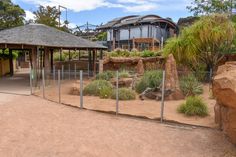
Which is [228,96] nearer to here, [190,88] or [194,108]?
[194,108]

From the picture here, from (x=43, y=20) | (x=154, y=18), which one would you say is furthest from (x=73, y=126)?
(x=43, y=20)

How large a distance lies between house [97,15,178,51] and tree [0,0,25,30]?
35.1 feet

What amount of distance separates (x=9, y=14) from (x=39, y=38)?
60.4ft

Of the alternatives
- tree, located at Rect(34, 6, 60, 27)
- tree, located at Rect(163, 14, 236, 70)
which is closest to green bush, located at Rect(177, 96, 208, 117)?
tree, located at Rect(163, 14, 236, 70)

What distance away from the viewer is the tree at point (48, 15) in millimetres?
37994

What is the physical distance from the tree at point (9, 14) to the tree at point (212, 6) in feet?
67.6

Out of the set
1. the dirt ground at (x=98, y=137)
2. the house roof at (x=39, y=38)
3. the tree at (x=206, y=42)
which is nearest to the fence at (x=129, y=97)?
the dirt ground at (x=98, y=137)

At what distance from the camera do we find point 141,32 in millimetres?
34094

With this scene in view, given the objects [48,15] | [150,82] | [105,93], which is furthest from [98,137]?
[48,15]

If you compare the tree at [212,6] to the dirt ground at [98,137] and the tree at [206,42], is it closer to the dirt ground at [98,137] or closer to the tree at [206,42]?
the tree at [206,42]

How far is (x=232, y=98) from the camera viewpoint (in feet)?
18.0

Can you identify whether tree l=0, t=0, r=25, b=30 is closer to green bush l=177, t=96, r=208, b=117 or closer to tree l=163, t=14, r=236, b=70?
tree l=163, t=14, r=236, b=70

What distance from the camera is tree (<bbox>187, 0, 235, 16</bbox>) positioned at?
73.3 feet

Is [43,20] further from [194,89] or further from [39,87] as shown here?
[194,89]
